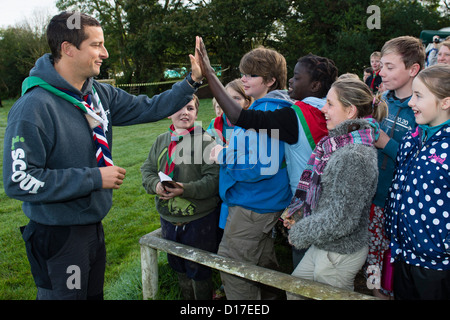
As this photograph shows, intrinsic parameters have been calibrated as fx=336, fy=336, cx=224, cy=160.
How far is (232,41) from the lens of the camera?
1050 inches

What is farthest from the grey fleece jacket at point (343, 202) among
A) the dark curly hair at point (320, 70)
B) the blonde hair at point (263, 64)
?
the blonde hair at point (263, 64)

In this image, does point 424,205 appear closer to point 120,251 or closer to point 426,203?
point 426,203

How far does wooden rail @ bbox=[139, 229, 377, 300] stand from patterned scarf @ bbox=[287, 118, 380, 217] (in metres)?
0.42

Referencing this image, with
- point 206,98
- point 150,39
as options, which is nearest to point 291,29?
point 206,98

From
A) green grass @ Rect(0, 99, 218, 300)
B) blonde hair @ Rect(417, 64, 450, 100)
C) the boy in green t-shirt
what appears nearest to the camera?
blonde hair @ Rect(417, 64, 450, 100)

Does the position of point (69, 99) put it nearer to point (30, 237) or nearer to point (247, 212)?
point (30, 237)

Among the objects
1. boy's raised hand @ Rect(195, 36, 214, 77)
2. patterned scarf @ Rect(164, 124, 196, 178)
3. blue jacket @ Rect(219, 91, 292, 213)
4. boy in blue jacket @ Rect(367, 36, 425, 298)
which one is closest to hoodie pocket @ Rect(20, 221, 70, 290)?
patterned scarf @ Rect(164, 124, 196, 178)

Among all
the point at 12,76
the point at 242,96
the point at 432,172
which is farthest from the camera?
the point at 12,76

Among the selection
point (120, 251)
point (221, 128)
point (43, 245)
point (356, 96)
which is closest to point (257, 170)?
point (356, 96)

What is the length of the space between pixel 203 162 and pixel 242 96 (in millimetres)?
979

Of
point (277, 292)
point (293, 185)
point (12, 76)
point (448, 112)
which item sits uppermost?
point (12, 76)

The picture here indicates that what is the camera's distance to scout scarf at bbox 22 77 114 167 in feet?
6.37

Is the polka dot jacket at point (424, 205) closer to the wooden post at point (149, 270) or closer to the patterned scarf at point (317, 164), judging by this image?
the patterned scarf at point (317, 164)

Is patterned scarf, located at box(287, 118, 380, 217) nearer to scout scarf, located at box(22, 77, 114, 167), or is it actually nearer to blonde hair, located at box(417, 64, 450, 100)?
blonde hair, located at box(417, 64, 450, 100)
